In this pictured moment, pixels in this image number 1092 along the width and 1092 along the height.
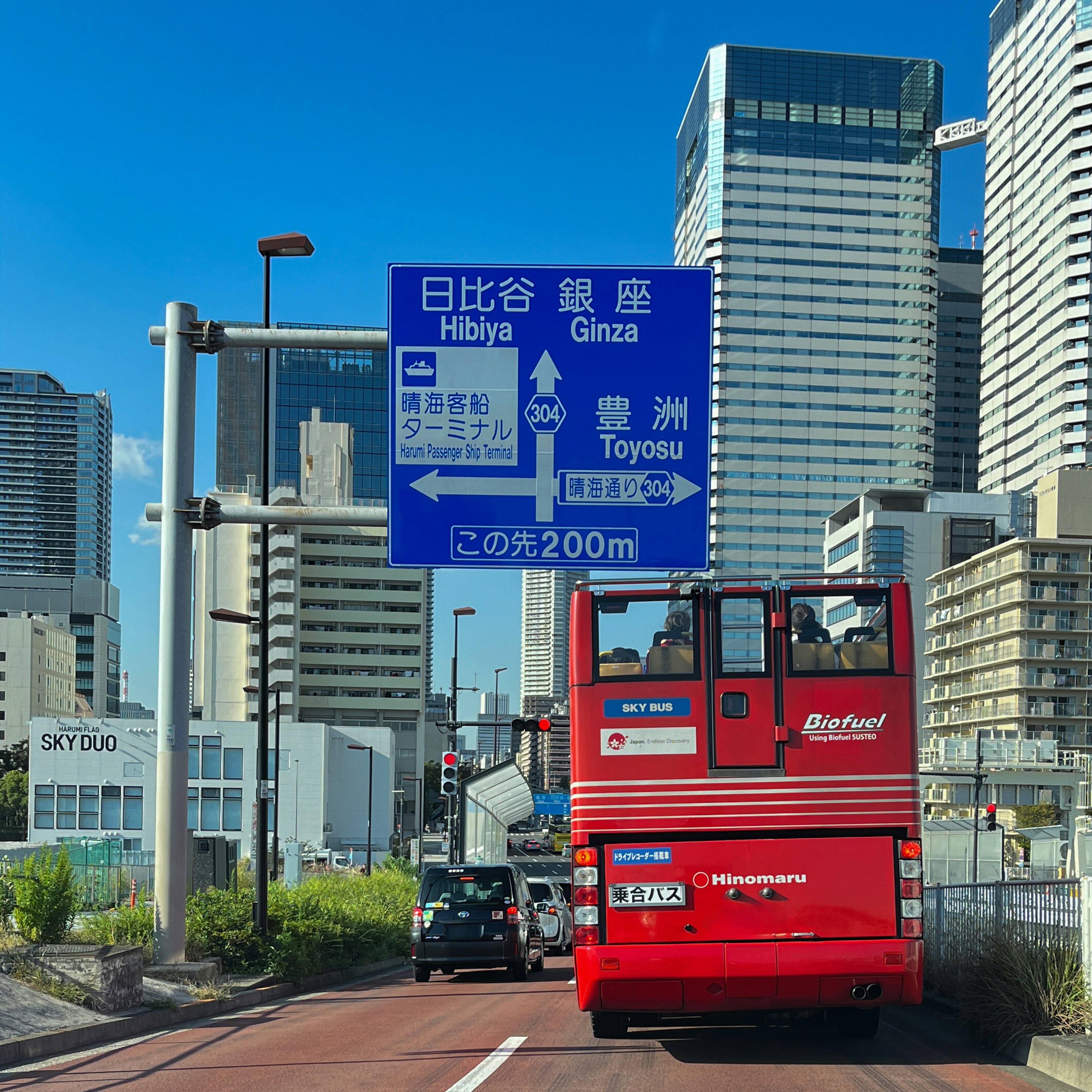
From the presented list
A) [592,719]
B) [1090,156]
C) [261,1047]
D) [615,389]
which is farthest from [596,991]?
[1090,156]

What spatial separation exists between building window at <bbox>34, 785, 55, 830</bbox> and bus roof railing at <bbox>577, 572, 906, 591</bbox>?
268 ft

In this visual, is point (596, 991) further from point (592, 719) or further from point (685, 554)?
point (685, 554)

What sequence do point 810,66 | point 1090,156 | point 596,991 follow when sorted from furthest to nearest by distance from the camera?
point 810,66 < point 1090,156 < point 596,991

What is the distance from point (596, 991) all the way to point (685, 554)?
5978 mm

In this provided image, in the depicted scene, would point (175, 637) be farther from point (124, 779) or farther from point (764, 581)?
point (124, 779)

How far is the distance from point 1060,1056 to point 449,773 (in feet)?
81.4

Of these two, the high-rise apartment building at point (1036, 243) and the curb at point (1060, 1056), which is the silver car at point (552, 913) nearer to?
the curb at point (1060, 1056)

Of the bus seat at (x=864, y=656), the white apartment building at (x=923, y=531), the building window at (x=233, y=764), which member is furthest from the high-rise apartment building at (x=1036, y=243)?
the bus seat at (x=864, y=656)

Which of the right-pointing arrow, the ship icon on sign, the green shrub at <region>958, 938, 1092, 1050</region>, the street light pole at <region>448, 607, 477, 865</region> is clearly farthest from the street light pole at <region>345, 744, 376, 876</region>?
the green shrub at <region>958, 938, 1092, 1050</region>

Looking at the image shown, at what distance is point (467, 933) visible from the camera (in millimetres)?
20219

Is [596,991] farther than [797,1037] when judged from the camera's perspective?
No

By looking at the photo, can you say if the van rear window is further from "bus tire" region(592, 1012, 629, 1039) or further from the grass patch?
"bus tire" region(592, 1012, 629, 1039)

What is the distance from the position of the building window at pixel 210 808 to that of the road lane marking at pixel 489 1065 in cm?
7693

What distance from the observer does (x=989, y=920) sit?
43.4 feet
